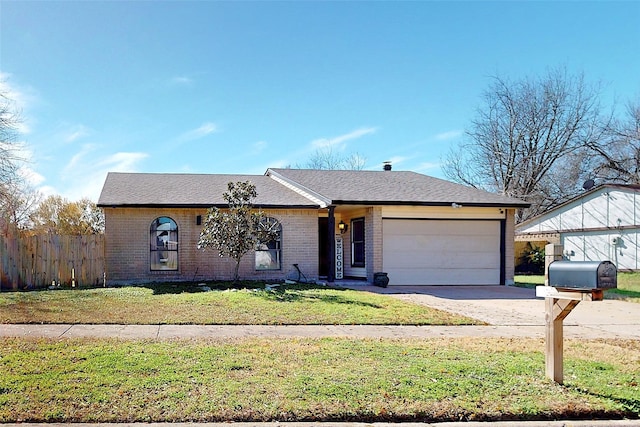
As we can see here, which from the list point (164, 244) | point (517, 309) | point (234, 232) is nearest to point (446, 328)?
point (517, 309)

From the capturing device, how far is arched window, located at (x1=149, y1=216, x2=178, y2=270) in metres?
16.5

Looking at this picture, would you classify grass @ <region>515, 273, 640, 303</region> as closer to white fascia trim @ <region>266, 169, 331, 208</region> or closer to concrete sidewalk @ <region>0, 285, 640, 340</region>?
concrete sidewalk @ <region>0, 285, 640, 340</region>

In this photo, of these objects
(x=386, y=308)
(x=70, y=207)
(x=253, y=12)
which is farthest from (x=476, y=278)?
(x=70, y=207)

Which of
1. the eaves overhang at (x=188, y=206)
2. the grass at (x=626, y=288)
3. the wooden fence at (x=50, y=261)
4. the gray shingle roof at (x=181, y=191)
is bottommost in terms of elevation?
the grass at (x=626, y=288)

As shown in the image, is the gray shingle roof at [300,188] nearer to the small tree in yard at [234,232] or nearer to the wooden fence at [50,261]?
the wooden fence at [50,261]

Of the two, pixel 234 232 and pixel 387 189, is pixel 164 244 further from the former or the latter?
pixel 387 189

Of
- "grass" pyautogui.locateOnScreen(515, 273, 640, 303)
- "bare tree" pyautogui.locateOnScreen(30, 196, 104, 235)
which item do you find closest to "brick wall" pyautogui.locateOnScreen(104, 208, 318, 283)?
"grass" pyautogui.locateOnScreen(515, 273, 640, 303)

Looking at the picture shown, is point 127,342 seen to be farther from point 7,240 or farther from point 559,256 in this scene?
point 7,240

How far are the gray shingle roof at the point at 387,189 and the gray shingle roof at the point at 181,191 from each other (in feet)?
2.89

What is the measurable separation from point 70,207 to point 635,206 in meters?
29.2

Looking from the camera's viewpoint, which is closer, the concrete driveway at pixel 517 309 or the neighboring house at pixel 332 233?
the concrete driveway at pixel 517 309

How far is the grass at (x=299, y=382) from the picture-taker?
4625 millimetres

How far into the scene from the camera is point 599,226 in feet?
80.7

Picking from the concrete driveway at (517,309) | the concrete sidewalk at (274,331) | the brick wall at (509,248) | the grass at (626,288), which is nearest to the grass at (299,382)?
the concrete sidewalk at (274,331)
